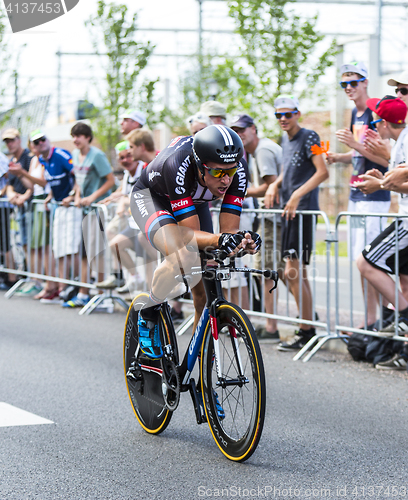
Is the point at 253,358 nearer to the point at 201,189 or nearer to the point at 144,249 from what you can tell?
the point at 201,189

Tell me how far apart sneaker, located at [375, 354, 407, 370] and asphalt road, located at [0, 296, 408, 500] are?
9cm

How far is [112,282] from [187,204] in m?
5.25

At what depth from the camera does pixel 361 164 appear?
22.8ft

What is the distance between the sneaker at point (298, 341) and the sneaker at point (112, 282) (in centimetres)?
280

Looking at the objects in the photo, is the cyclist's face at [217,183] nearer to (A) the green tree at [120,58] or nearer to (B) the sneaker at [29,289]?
(B) the sneaker at [29,289]

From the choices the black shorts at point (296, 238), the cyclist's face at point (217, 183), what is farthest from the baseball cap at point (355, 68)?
the cyclist's face at point (217, 183)

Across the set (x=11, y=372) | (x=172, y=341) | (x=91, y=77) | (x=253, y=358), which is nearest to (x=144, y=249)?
(x=11, y=372)

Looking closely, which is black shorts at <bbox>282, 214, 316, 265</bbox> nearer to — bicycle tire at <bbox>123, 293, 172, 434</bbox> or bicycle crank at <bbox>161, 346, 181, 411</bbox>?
bicycle tire at <bbox>123, 293, 172, 434</bbox>

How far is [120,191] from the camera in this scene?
9117 millimetres

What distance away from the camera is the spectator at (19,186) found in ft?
34.8

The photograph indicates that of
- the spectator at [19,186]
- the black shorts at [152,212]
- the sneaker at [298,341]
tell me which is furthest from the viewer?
the spectator at [19,186]

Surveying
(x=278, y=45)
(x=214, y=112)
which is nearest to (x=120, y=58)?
(x=278, y=45)

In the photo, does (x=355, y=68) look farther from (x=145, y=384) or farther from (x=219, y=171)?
(x=145, y=384)

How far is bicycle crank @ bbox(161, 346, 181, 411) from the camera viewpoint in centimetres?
406
